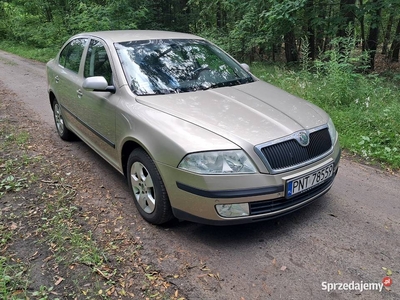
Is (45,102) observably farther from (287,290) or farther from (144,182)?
(287,290)

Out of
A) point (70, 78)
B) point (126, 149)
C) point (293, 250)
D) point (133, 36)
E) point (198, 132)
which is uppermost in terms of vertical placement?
point (133, 36)

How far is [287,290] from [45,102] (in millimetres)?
7136

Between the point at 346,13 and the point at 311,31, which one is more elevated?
the point at 346,13

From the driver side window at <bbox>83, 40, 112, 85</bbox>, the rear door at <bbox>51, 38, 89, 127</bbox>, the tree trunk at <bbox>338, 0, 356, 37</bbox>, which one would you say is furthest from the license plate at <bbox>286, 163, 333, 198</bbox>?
the tree trunk at <bbox>338, 0, 356, 37</bbox>

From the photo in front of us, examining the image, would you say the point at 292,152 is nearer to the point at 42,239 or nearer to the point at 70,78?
the point at 42,239

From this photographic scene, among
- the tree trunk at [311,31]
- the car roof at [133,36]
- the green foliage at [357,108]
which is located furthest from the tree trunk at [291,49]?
the car roof at [133,36]

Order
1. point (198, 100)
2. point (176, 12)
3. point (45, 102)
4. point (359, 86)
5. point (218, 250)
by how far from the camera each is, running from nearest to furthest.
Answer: point (218, 250) < point (198, 100) < point (359, 86) < point (45, 102) < point (176, 12)

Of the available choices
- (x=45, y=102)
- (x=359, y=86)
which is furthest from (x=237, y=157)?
(x=45, y=102)

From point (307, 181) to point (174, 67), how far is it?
Result: 1836 millimetres

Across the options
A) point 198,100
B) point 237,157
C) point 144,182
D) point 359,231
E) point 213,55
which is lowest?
Answer: point 359,231

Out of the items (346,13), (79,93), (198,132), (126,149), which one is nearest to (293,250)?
(198,132)

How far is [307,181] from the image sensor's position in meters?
2.82

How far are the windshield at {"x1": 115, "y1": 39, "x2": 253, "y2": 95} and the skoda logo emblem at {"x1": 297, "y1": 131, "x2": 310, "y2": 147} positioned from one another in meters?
1.19

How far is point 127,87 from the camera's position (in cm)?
339
